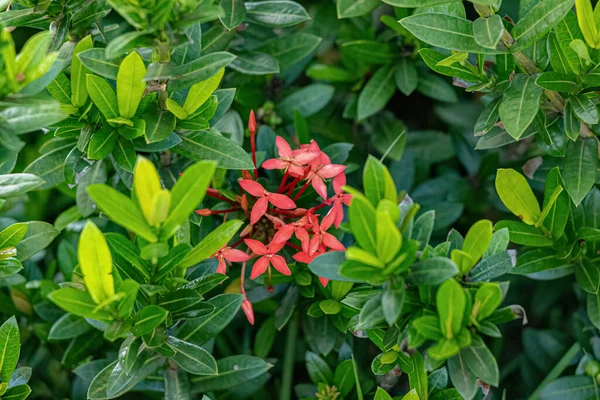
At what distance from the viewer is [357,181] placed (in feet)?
5.35

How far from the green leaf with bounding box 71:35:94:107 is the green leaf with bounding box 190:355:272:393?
550 mm

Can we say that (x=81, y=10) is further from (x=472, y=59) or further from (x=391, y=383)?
(x=391, y=383)

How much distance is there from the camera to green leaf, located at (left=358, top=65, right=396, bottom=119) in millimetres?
1536

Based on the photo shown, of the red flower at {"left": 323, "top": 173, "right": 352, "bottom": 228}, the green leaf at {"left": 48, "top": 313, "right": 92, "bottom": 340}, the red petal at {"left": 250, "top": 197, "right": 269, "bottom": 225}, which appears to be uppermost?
the red petal at {"left": 250, "top": 197, "right": 269, "bottom": 225}

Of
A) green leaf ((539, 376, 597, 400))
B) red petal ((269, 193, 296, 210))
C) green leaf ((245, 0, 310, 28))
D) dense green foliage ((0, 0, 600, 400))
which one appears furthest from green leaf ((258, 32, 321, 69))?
green leaf ((539, 376, 597, 400))

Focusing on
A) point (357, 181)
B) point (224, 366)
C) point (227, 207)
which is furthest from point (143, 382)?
point (357, 181)

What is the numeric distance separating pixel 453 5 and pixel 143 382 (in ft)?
3.01

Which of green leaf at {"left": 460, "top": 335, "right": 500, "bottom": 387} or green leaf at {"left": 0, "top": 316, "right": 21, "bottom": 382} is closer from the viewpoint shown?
green leaf at {"left": 460, "top": 335, "right": 500, "bottom": 387}

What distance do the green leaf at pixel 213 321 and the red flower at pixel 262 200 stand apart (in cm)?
14

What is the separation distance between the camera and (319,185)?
3.71ft

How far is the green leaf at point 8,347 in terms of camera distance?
1.08 m

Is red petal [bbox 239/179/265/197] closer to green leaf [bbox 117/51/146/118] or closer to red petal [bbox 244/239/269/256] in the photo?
red petal [bbox 244/239/269/256]

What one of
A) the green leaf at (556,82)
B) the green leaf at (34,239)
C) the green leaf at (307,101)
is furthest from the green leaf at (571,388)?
the green leaf at (34,239)

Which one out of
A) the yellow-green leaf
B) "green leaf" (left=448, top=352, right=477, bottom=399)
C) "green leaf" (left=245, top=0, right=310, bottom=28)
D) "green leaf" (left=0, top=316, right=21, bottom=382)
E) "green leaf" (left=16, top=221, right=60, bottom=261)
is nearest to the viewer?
the yellow-green leaf
